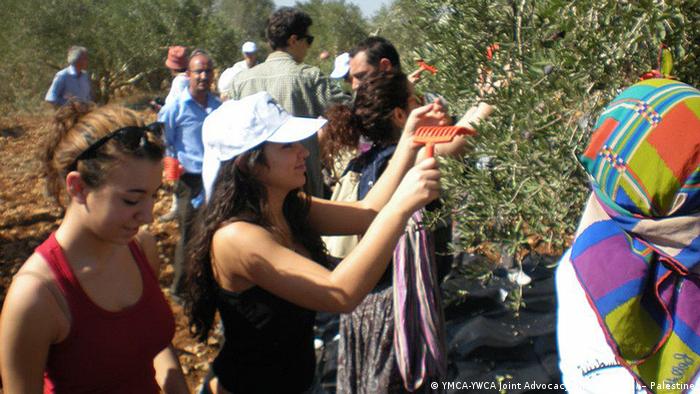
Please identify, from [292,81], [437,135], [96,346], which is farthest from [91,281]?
[292,81]

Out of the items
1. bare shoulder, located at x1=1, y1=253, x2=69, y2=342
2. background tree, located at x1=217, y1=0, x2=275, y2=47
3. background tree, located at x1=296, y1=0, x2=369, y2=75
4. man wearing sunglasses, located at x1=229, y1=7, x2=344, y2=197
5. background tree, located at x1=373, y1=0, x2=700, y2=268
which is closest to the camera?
background tree, located at x1=373, y1=0, x2=700, y2=268

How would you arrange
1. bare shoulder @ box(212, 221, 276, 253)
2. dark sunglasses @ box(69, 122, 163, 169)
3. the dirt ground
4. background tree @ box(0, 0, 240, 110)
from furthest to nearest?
background tree @ box(0, 0, 240, 110) < the dirt ground < bare shoulder @ box(212, 221, 276, 253) < dark sunglasses @ box(69, 122, 163, 169)

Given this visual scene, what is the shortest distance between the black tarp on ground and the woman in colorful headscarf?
1.74m

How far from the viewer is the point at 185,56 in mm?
7359

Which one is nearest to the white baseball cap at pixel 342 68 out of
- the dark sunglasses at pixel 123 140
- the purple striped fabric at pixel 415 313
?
the purple striped fabric at pixel 415 313

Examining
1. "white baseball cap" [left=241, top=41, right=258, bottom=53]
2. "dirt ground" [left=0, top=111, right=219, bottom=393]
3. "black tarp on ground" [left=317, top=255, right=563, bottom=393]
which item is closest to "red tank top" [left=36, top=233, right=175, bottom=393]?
"black tarp on ground" [left=317, top=255, right=563, bottom=393]

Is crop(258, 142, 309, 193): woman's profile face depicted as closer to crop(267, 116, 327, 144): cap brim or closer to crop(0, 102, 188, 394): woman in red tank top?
crop(267, 116, 327, 144): cap brim

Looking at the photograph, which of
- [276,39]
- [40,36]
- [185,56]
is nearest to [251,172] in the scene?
[276,39]

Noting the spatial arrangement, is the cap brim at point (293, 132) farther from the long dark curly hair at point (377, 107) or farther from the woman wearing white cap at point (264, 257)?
the long dark curly hair at point (377, 107)

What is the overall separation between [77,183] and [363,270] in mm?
814

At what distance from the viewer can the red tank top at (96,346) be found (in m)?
1.77

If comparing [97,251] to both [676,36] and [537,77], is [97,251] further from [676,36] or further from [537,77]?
[676,36]

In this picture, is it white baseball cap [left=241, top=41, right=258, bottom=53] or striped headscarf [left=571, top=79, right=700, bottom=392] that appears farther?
white baseball cap [left=241, top=41, right=258, bottom=53]

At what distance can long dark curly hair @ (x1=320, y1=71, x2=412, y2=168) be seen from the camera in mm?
2914
